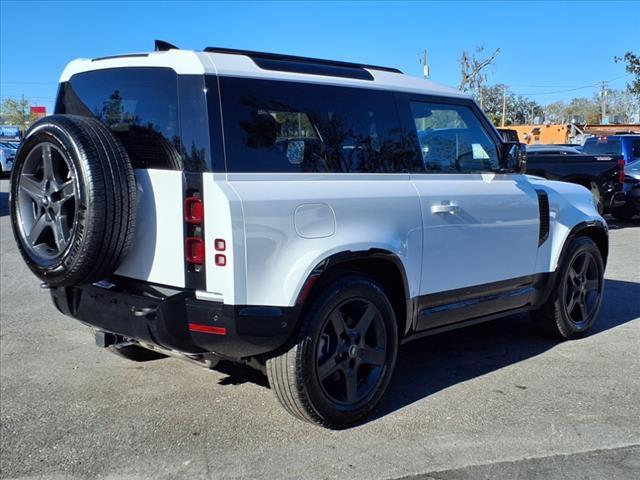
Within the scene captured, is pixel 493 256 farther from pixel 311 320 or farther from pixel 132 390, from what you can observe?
pixel 132 390

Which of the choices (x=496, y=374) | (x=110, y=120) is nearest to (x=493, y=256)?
(x=496, y=374)

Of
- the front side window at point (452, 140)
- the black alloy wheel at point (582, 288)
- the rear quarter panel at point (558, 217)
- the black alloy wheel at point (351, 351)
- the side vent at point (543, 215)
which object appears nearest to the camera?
the black alloy wheel at point (351, 351)

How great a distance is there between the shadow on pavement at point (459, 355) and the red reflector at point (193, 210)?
1.71m

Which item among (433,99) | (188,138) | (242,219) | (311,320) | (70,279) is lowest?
(311,320)

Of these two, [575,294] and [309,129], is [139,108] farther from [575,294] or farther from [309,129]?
[575,294]

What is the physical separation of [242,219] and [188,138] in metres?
0.52

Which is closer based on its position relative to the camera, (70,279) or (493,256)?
(70,279)

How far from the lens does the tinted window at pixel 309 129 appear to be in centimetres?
352

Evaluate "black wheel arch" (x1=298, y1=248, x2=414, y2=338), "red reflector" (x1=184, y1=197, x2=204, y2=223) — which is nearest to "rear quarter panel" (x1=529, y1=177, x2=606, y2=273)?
"black wheel arch" (x1=298, y1=248, x2=414, y2=338)

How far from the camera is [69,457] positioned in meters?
3.59

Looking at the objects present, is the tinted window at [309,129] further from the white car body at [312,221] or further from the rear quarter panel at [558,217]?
the rear quarter panel at [558,217]

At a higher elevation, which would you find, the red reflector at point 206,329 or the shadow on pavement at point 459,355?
the red reflector at point 206,329

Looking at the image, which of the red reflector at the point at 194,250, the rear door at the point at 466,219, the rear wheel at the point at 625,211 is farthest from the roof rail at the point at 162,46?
the rear wheel at the point at 625,211

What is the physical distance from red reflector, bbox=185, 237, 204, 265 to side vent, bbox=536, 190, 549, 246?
297cm
